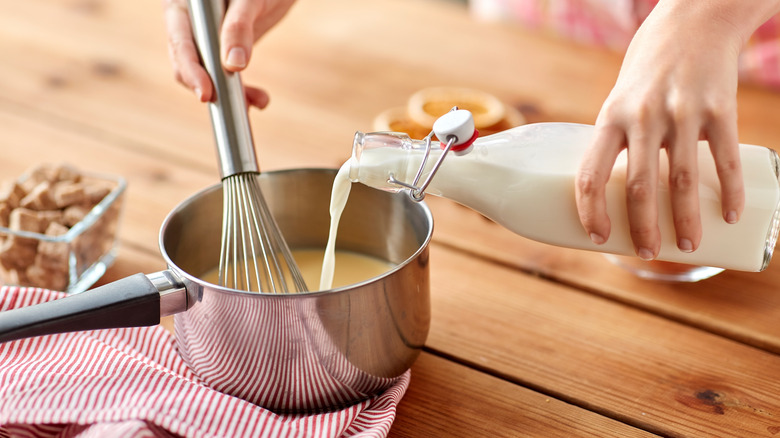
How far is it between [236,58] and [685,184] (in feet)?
1.10

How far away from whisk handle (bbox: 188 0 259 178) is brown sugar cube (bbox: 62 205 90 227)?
137 mm

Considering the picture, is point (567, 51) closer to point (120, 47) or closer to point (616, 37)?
point (616, 37)

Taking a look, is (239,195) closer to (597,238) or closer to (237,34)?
(237,34)

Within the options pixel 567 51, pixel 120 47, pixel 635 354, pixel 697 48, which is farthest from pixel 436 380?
pixel 120 47

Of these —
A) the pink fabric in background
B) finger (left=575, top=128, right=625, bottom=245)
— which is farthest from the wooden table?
finger (left=575, top=128, right=625, bottom=245)

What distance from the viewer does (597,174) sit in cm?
45

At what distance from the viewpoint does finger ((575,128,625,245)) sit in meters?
0.45

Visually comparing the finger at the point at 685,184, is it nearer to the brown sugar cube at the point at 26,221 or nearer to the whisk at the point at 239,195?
the whisk at the point at 239,195

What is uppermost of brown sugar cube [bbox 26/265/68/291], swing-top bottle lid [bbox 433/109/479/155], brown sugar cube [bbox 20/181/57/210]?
swing-top bottle lid [bbox 433/109/479/155]

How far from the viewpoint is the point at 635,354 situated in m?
0.58

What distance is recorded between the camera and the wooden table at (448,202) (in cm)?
54

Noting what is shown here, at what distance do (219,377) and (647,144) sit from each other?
28cm

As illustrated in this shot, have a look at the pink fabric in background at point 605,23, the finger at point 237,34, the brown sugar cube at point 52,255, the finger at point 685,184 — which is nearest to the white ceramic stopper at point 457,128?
the finger at point 685,184

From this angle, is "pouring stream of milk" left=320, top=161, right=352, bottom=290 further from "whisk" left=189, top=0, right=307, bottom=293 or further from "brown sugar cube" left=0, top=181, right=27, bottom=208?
"brown sugar cube" left=0, top=181, right=27, bottom=208
